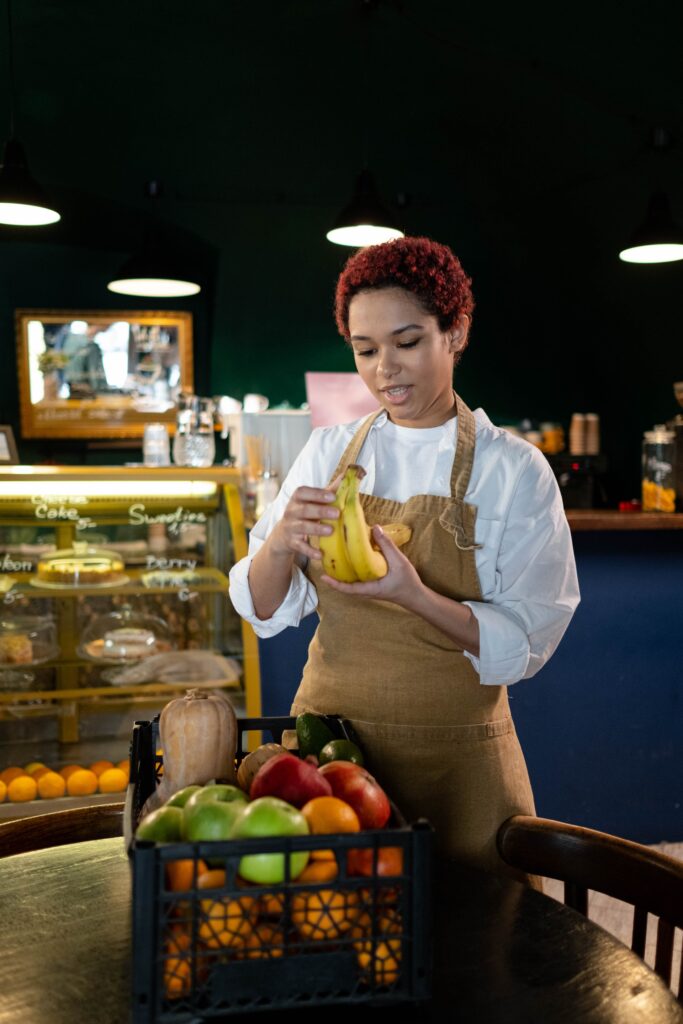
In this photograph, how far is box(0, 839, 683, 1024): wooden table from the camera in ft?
3.51

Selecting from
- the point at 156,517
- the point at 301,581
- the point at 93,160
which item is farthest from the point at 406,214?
the point at 301,581

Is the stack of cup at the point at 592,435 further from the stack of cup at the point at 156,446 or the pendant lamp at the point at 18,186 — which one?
the pendant lamp at the point at 18,186

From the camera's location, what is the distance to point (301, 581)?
188cm

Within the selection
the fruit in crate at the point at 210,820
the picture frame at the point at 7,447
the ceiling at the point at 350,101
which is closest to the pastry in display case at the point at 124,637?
the picture frame at the point at 7,447

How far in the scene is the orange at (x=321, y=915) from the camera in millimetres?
950

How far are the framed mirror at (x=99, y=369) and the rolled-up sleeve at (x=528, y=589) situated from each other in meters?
4.76

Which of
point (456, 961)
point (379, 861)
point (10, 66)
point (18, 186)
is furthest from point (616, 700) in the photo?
point (10, 66)

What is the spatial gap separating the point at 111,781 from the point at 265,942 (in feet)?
8.82

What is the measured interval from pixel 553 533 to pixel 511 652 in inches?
9.6

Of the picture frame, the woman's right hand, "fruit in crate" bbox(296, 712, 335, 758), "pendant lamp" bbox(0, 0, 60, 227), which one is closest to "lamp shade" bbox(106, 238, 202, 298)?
"pendant lamp" bbox(0, 0, 60, 227)

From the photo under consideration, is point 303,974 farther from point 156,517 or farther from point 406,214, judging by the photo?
point 406,214

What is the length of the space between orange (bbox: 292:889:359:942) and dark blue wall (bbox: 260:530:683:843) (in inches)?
112

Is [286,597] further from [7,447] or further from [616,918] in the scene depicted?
[7,447]

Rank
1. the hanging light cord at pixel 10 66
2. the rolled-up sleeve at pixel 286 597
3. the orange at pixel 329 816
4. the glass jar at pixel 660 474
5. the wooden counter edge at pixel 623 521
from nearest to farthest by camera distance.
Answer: the orange at pixel 329 816, the rolled-up sleeve at pixel 286 597, the wooden counter edge at pixel 623 521, the glass jar at pixel 660 474, the hanging light cord at pixel 10 66
